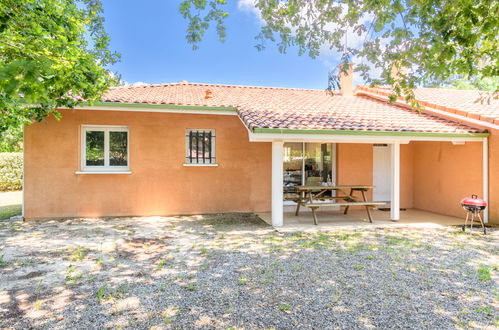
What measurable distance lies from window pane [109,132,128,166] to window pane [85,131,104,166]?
262mm

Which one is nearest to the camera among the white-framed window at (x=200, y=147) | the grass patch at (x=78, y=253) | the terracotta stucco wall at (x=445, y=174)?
the grass patch at (x=78, y=253)

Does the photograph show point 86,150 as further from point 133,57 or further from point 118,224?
point 133,57

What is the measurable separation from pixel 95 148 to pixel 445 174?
36.6 ft

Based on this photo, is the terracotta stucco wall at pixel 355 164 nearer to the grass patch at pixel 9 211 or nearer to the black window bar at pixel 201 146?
the black window bar at pixel 201 146

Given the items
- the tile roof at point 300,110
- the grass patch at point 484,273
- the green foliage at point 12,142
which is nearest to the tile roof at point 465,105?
the tile roof at point 300,110

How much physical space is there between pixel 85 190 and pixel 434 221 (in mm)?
10369

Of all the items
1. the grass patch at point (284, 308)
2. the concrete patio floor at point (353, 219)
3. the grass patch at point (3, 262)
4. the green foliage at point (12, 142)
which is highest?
the green foliage at point (12, 142)

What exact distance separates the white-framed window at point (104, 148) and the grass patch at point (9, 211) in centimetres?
283

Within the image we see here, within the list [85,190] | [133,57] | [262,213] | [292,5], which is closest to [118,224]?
[85,190]

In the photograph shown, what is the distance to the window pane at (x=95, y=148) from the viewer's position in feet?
31.9

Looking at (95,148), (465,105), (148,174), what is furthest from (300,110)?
(95,148)

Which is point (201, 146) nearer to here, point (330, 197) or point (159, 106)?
point (159, 106)

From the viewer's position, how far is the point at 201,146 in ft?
34.2

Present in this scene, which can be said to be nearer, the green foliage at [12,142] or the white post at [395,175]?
the white post at [395,175]
